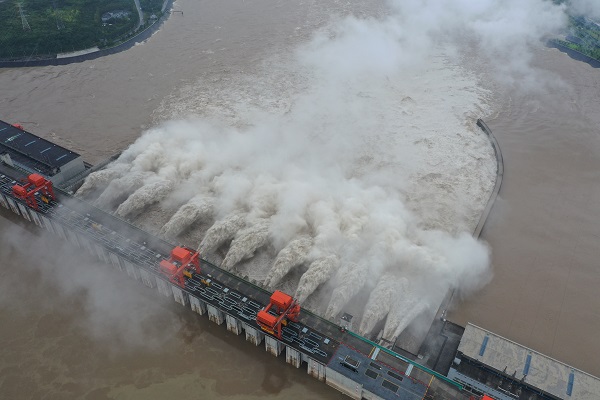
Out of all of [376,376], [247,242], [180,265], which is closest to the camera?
[376,376]

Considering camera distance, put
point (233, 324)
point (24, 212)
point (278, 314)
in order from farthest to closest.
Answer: point (24, 212)
point (233, 324)
point (278, 314)

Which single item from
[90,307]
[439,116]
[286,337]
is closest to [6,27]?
[90,307]

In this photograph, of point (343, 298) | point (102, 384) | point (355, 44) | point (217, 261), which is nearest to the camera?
point (102, 384)

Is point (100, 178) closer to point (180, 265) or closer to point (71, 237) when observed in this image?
point (71, 237)

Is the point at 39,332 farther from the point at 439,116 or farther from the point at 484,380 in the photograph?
the point at 439,116

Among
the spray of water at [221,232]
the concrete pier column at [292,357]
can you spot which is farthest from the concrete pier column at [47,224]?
the concrete pier column at [292,357]

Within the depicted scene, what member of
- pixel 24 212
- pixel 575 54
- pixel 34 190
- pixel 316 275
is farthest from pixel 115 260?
pixel 575 54
